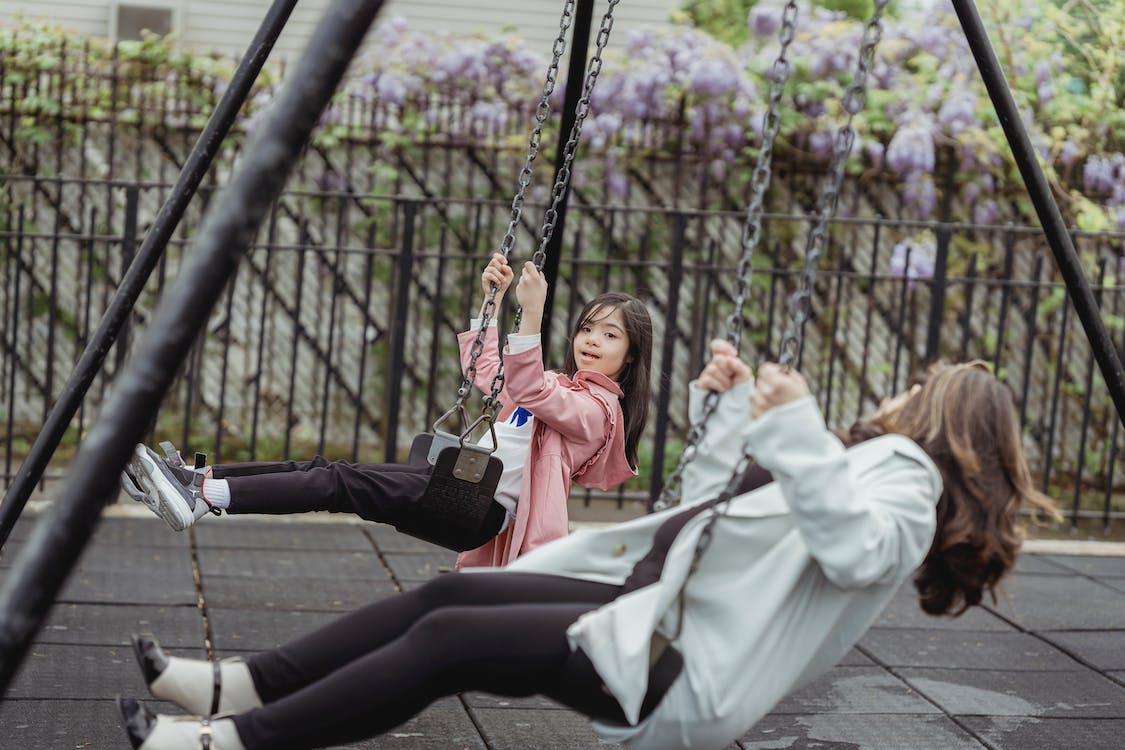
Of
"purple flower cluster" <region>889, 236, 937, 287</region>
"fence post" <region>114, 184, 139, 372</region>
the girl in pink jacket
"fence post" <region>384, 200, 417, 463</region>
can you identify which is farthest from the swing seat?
"purple flower cluster" <region>889, 236, 937, 287</region>

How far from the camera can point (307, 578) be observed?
4992mm

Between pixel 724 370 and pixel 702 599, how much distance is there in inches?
14.7

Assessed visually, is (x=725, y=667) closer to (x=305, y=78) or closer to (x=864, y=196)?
(x=305, y=78)

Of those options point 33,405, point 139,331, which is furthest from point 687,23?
point 33,405

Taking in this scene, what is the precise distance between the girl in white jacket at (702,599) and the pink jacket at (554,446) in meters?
0.68

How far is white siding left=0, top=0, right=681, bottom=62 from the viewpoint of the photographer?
9.38 meters

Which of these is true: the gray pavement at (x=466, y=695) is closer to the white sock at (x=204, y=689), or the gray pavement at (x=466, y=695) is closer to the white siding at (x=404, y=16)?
the white sock at (x=204, y=689)

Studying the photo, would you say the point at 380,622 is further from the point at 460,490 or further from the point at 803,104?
the point at 803,104

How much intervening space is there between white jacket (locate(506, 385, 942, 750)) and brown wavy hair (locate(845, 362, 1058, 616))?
0.39 ft

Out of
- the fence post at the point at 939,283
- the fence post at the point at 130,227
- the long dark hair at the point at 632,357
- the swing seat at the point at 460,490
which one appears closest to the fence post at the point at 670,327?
the fence post at the point at 939,283

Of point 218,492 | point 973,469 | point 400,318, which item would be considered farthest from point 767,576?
point 400,318

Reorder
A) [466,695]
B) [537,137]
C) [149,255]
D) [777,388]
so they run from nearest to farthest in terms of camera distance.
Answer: [777,388], [537,137], [149,255], [466,695]

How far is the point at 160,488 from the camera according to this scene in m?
3.05

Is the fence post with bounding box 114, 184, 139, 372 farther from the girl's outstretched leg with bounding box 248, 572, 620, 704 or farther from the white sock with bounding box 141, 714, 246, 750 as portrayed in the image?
the white sock with bounding box 141, 714, 246, 750
